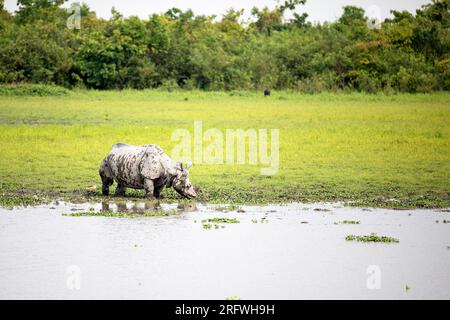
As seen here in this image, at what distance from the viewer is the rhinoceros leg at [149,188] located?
1568 cm

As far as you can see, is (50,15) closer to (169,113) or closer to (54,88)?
(54,88)

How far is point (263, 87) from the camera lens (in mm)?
48219

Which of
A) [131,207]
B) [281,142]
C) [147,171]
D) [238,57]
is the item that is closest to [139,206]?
[131,207]

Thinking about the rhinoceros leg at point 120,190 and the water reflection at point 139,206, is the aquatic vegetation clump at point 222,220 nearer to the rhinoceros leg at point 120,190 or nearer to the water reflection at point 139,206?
the water reflection at point 139,206

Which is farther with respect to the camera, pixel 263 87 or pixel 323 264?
pixel 263 87

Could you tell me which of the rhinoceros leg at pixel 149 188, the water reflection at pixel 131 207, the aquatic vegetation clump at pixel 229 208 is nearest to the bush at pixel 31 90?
the rhinoceros leg at pixel 149 188

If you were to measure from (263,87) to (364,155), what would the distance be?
2654 cm

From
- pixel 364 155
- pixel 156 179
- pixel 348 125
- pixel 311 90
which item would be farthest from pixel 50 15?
pixel 156 179

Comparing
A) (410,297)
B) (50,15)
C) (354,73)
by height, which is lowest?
(410,297)

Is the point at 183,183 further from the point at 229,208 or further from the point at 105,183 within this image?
the point at 105,183

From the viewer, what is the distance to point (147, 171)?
15.6m

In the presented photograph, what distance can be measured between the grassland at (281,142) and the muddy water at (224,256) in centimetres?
185

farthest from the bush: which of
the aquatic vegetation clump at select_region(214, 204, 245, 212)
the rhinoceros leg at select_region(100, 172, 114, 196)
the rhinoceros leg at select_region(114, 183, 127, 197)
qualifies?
the aquatic vegetation clump at select_region(214, 204, 245, 212)

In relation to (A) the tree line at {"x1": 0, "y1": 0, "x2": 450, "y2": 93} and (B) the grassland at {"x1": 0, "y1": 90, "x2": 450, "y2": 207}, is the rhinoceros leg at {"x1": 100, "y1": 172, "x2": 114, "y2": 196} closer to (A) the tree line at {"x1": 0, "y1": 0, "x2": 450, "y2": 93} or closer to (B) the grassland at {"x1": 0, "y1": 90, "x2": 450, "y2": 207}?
(B) the grassland at {"x1": 0, "y1": 90, "x2": 450, "y2": 207}
